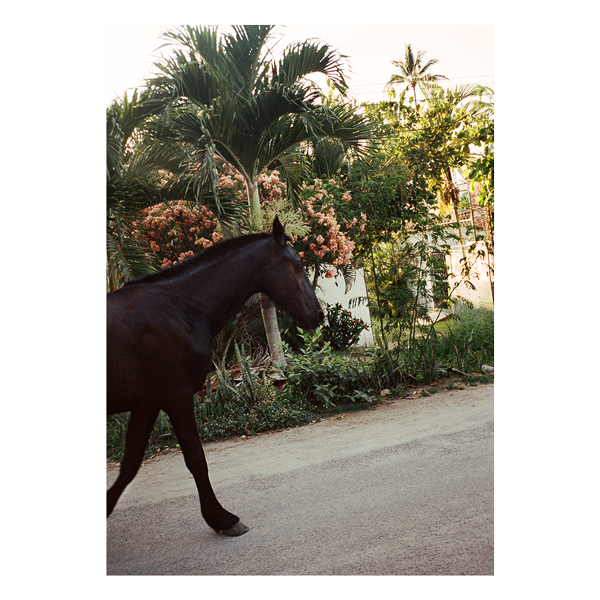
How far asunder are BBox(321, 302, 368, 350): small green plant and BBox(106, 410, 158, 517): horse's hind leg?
105 cm

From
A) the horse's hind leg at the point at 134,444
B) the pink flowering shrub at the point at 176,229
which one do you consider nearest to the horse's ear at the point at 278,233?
the pink flowering shrub at the point at 176,229

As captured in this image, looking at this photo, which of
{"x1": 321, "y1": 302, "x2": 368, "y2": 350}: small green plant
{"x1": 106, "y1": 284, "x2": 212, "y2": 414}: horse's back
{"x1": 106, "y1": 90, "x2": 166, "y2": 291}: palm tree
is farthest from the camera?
{"x1": 321, "y1": 302, "x2": 368, "y2": 350}: small green plant

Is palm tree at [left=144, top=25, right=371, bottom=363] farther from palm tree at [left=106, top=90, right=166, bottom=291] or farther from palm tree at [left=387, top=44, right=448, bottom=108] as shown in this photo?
palm tree at [left=387, top=44, right=448, bottom=108]

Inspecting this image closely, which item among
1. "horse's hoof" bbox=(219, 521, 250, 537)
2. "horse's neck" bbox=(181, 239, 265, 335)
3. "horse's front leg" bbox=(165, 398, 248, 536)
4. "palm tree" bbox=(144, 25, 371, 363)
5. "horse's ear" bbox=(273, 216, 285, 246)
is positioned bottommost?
"horse's hoof" bbox=(219, 521, 250, 537)

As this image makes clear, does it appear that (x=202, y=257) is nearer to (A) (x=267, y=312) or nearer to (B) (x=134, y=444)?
(A) (x=267, y=312)

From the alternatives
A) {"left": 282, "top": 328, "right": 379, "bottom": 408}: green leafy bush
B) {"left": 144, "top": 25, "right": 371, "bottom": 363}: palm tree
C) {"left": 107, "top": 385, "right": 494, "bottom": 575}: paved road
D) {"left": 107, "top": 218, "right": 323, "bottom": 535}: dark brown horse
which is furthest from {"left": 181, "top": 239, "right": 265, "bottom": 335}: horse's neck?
{"left": 107, "top": 385, "right": 494, "bottom": 575}: paved road

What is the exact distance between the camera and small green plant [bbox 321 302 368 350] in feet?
8.34

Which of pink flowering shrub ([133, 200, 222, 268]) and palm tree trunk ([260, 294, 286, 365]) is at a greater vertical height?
pink flowering shrub ([133, 200, 222, 268])

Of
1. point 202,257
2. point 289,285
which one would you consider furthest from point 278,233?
point 202,257

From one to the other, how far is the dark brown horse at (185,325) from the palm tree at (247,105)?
16.5 inches

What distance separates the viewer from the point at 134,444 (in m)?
2.00

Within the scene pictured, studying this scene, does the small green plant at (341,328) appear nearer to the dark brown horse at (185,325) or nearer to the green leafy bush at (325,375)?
the green leafy bush at (325,375)

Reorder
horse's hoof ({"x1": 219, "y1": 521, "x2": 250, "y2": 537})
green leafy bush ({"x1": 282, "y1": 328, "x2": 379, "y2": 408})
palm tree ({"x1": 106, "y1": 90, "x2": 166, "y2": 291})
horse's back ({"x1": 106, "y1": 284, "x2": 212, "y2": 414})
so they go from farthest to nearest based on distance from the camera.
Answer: green leafy bush ({"x1": 282, "y1": 328, "x2": 379, "y2": 408}), palm tree ({"x1": 106, "y1": 90, "x2": 166, "y2": 291}), horse's hoof ({"x1": 219, "y1": 521, "x2": 250, "y2": 537}), horse's back ({"x1": 106, "y1": 284, "x2": 212, "y2": 414})
